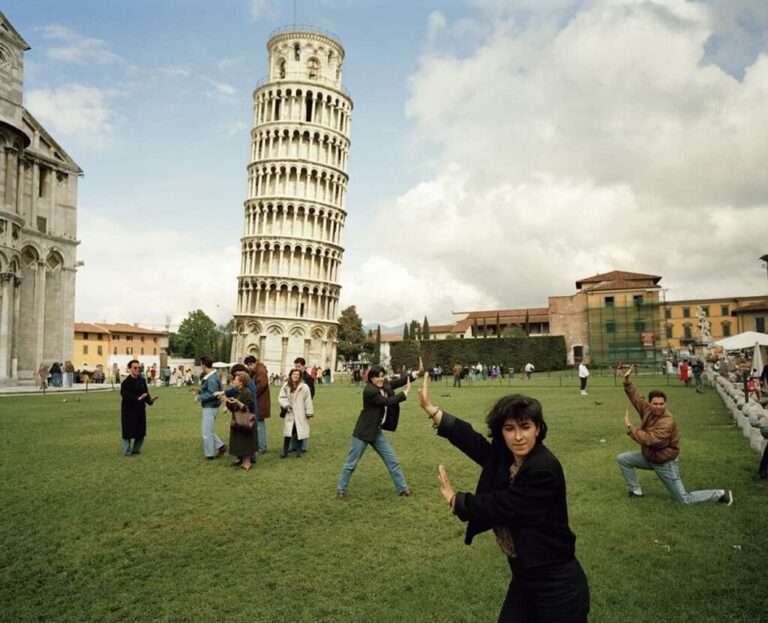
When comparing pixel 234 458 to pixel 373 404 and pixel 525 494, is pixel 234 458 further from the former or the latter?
pixel 525 494

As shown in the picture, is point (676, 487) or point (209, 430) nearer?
point (676, 487)

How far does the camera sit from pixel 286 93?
70500 mm

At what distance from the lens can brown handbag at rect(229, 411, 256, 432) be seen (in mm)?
11039

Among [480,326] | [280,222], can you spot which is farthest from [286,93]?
[480,326]

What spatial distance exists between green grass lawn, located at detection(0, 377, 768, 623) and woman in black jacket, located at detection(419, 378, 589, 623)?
201 centimetres

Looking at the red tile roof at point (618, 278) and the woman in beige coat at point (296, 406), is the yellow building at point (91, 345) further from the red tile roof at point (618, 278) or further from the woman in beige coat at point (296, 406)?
the woman in beige coat at point (296, 406)

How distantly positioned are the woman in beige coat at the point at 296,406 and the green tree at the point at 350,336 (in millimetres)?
79018

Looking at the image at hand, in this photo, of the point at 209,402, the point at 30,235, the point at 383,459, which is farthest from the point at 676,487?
the point at 30,235

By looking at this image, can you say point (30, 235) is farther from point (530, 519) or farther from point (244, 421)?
point (530, 519)

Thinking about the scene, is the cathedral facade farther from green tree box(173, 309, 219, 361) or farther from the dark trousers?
green tree box(173, 309, 219, 361)

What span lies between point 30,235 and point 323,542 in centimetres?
4300

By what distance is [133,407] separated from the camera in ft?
40.4

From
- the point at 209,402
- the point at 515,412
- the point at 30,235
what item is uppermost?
the point at 30,235

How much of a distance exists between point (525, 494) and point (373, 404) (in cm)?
587
